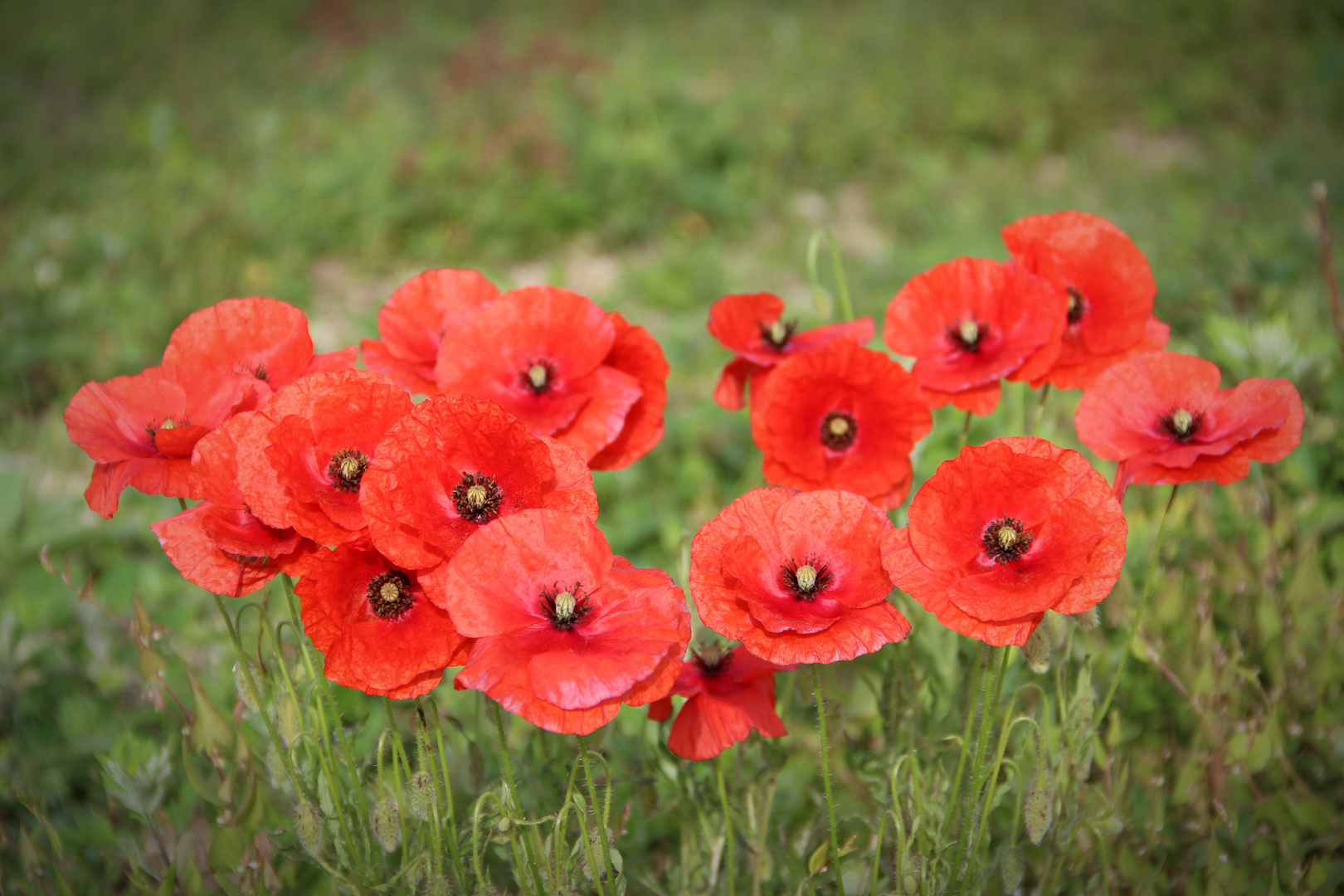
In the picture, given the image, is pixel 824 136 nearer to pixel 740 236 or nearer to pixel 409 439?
pixel 740 236

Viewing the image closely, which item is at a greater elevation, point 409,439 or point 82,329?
point 409,439

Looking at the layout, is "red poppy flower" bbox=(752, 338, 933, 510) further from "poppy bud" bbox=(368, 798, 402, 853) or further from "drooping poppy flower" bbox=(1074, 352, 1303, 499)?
"poppy bud" bbox=(368, 798, 402, 853)

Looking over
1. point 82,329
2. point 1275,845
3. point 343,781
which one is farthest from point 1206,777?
point 82,329

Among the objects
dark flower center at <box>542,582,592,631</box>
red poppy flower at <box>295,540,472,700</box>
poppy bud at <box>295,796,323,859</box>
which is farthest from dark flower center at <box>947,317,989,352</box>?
poppy bud at <box>295,796,323,859</box>

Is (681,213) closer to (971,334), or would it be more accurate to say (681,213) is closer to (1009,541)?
(971,334)

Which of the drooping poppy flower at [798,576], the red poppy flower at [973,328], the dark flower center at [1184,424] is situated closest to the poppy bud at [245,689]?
the drooping poppy flower at [798,576]
